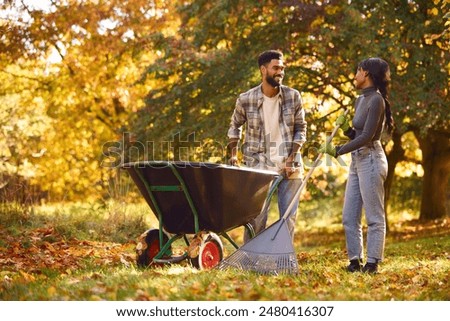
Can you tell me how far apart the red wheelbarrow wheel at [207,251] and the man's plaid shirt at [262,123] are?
0.82 m

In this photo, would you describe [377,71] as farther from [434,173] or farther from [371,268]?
[434,173]

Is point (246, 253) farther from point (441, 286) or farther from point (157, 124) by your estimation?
point (157, 124)

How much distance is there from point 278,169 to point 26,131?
10405mm

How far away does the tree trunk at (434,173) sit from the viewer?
1167 centimetres

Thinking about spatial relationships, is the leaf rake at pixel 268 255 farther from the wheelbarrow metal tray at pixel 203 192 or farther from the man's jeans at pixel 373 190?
the man's jeans at pixel 373 190

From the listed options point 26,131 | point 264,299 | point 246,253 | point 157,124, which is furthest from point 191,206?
point 26,131

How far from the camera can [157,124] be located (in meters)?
9.98

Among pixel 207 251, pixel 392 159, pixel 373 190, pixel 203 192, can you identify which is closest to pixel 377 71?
pixel 373 190

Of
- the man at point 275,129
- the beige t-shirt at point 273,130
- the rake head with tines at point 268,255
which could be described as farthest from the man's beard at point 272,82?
the rake head with tines at point 268,255

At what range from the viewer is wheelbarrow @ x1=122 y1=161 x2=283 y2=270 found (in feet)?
16.0

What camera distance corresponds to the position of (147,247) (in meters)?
5.34

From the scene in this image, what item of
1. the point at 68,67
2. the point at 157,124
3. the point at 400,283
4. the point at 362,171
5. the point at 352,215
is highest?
the point at 68,67

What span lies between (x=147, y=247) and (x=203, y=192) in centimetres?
75

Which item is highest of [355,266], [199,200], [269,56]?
[269,56]
